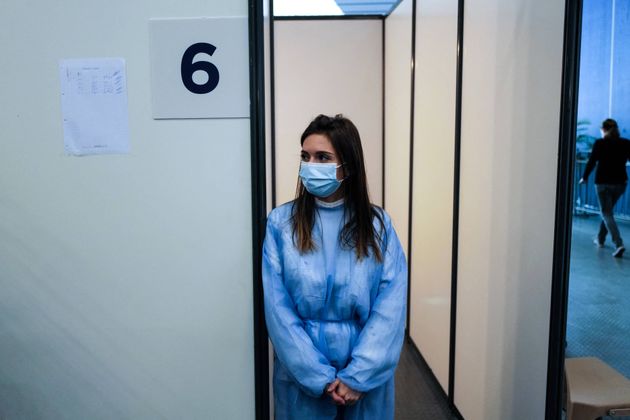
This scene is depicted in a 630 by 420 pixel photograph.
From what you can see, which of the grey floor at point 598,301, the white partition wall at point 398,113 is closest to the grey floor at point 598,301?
the grey floor at point 598,301

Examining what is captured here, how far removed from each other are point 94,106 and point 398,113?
242cm

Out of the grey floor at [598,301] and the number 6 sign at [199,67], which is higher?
the number 6 sign at [199,67]

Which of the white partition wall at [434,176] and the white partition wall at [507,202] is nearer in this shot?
the white partition wall at [507,202]

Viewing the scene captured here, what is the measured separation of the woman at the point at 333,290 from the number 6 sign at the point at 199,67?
0.26m

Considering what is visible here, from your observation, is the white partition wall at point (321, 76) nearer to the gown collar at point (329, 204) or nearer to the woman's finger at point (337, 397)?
the gown collar at point (329, 204)

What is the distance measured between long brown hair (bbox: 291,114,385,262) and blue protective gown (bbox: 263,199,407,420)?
0.02 metres

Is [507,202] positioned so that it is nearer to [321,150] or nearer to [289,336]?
[321,150]

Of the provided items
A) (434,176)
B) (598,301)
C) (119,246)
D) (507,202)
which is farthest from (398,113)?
(119,246)

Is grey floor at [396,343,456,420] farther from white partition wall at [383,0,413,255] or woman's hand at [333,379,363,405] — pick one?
woman's hand at [333,379,363,405]

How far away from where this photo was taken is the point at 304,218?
1.38m

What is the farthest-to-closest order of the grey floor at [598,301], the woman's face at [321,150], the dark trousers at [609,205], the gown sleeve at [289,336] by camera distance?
the dark trousers at [609,205] < the grey floor at [598,301] < the woman's face at [321,150] < the gown sleeve at [289,336]

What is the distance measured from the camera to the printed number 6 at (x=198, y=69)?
54.9 inches

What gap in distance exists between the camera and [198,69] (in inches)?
55.2

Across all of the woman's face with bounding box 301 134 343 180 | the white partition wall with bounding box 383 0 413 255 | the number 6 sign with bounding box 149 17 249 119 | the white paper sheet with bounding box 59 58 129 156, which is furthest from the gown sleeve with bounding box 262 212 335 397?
the white partition wall with bounding box 383 0 413 255
